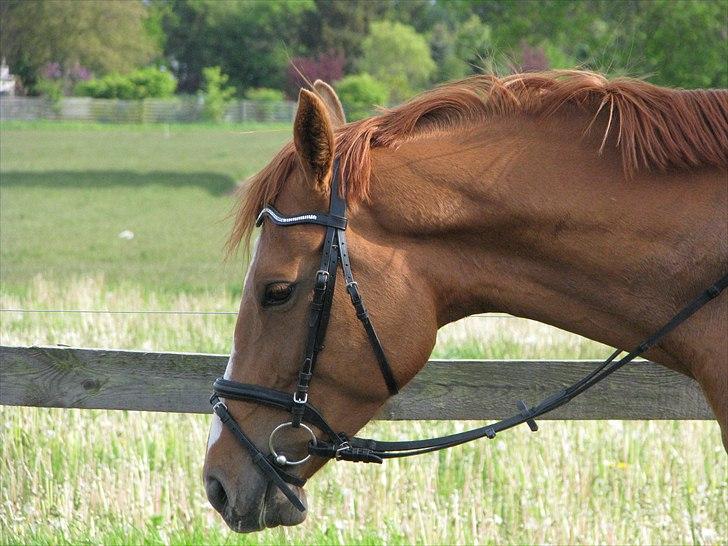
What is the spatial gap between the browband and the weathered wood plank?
1616 millimetres

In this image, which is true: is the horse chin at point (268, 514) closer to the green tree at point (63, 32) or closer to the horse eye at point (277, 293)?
the horse eye at point (277, 293)

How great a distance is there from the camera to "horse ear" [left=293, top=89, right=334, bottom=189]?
239 cm

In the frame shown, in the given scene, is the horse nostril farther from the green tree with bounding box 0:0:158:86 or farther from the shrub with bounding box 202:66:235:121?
the shrub with bounding box 202:66:235:121

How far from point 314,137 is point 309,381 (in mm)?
693

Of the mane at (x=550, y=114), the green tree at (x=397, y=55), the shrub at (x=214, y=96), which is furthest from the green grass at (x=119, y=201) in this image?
the green tree at (x=397, y=55)

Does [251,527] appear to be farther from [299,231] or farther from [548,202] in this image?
[548,202]

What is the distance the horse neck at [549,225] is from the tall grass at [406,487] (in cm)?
213

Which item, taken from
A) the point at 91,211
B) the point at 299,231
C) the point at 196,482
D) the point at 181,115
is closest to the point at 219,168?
the point at 181,115

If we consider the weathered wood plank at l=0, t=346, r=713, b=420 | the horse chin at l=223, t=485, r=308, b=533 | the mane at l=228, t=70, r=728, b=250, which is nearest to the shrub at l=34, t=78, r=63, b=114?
the weathered wood plank at l=0, t=346, r=713, b=420

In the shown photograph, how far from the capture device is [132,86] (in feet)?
58.5

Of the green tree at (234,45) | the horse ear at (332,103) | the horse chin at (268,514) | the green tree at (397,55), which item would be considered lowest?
the horse chin at (268,514)

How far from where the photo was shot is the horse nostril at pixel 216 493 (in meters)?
2.64

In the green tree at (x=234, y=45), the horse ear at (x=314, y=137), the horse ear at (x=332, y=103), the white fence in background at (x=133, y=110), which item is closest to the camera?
the horse ear at (x=314, y=137)

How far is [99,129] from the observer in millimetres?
19234
